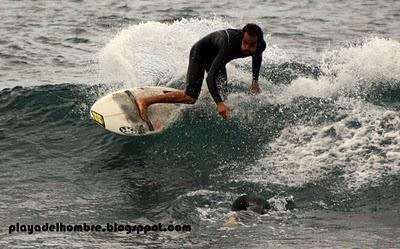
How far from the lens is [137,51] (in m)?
13.8

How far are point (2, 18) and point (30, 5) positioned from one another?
2227mm

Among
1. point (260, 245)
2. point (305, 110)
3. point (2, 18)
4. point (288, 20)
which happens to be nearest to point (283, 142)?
point (305, 110)

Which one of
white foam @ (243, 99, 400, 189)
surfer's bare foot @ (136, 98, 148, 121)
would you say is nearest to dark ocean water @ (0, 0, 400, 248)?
white foam @ (243, 99, 400, 189)

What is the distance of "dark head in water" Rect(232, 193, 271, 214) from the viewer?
7688mm

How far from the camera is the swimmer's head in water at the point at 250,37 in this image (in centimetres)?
898

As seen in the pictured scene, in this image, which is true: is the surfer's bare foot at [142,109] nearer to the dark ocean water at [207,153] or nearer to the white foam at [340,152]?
the dark ocean water at [207,153]

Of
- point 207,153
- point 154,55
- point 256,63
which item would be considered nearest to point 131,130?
point 207,153

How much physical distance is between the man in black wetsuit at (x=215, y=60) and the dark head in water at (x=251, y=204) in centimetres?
165

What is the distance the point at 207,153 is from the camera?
1023cm

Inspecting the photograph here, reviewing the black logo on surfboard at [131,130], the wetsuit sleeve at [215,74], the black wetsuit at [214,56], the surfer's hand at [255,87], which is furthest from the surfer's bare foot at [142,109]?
the surfer's hand at [255,87]

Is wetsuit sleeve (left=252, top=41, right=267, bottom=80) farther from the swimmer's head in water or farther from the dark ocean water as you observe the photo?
the dark ocean water

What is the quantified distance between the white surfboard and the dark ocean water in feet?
0.80

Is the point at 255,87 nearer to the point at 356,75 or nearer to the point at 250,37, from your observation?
the point at 250,37

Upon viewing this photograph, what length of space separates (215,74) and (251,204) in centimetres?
233
